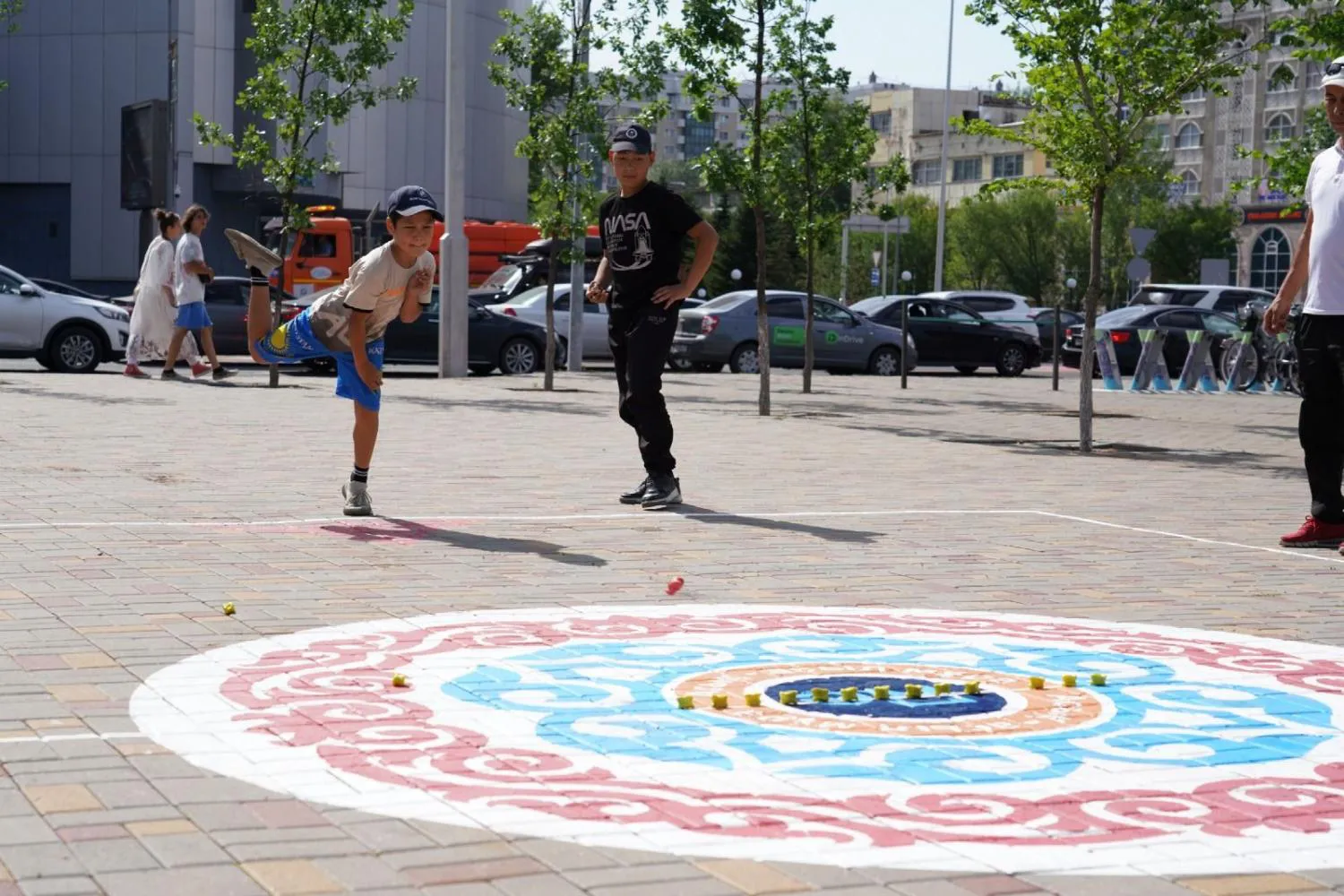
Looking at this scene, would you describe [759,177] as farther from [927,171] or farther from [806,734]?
[927,171]

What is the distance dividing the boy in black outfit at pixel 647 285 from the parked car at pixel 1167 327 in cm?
2558

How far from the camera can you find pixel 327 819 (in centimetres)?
398

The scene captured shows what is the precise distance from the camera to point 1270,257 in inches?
3686

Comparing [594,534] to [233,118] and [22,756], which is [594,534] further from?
[233,118]

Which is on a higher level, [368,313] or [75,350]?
[368,313]

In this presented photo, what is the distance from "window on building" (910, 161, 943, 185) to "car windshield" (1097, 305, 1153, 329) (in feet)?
385

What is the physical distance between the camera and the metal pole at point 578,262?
25766mm

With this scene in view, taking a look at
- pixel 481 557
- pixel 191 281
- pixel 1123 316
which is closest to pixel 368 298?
pixel 481 557

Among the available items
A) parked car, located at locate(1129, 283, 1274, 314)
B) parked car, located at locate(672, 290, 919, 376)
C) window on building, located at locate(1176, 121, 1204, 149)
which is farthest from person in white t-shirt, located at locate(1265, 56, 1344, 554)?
window on building, located at locate(1176, 121, 1204, 149)

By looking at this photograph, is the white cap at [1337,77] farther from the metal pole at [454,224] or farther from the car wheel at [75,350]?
the car wheel at [75,350]

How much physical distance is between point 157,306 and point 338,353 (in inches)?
555

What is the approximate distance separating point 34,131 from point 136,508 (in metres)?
45.3

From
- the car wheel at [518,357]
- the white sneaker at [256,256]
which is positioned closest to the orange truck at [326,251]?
the car wheel at [518,357]

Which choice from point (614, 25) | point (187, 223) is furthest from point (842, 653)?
point (614, 25)
